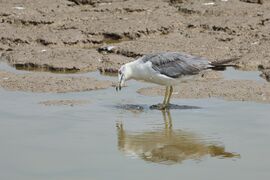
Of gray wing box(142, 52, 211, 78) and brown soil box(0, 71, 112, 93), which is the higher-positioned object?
gray wing box(142, 52, 211, 78)

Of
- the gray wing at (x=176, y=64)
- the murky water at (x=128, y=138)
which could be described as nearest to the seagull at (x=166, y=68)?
the gray wing at (x=176, y=64)

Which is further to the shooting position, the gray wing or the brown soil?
the brown soil

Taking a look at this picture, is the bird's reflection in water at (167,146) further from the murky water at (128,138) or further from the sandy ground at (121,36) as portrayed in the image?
the sandy ground at (121,36)

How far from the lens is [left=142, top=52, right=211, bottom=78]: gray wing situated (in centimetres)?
842

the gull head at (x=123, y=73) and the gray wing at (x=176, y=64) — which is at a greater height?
the gray wing at (x=176, y=64)

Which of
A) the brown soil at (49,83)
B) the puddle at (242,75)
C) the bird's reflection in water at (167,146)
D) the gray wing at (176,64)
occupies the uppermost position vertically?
the gray wing at (176,64)

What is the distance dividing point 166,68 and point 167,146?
171cm

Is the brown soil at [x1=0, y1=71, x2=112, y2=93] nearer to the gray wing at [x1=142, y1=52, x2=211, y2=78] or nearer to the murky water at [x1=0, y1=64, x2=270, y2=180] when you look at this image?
the murky water at [x1=0, y1=64, x2=270, y2=180]

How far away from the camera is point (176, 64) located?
8477mm

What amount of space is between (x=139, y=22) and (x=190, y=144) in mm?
4968

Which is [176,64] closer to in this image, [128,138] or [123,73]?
[123,73]

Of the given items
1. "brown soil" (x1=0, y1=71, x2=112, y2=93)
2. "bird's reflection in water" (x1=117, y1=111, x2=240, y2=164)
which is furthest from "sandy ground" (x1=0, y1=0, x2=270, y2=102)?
"bird's reflection in water" (x1=117, y1=111, x2=240, y2=164)

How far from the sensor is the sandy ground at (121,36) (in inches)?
360

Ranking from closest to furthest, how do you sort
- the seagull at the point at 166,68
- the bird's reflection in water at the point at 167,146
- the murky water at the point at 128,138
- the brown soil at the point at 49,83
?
the murky water at the point at 128,138, the bird's reflection in water at the point at 167,146, the seagull at the point at 166,68, the brown soil at the point at 49,83
